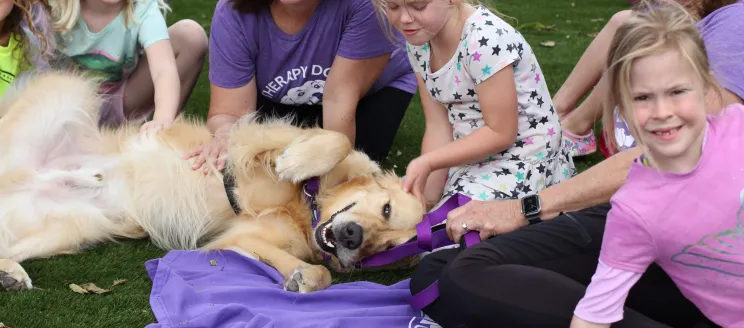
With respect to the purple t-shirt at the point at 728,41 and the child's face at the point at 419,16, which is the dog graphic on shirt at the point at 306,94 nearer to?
the child's face at the point at 419,16

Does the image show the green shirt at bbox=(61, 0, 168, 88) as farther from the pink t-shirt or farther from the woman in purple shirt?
the pink t-shirt

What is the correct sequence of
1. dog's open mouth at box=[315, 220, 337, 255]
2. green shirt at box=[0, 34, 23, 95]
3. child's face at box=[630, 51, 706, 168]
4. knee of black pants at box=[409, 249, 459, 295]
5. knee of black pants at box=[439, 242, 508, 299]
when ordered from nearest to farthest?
1. child's face at box=[630, 51, 706, 168]
2. knee of black pants at box=[439, 242, 508, 299]
3. knee of black pants at box=[409, 249, 459, 295]
4. dog's open mouth at box=[315, 220, 337, 255]
5. green shirt at box=[0, 34, 23, 95]

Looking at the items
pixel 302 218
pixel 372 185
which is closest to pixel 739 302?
pixel 372 185

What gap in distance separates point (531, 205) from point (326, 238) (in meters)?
0.85

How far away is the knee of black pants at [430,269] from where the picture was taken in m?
2.56

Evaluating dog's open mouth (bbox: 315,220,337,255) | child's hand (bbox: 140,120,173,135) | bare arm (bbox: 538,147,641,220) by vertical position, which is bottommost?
dog's open mouth (bbox: 315,220,337,255)

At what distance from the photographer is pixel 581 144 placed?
4160 mm

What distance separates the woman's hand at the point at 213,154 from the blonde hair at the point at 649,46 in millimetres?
1948

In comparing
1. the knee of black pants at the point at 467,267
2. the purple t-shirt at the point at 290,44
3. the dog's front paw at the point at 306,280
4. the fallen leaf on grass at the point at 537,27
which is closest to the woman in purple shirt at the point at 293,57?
the purple t-shirt at the point at 290,44

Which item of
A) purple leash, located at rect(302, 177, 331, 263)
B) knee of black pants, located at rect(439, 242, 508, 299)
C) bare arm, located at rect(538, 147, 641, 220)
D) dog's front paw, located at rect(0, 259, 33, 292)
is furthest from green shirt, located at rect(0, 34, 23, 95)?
bare arm, located at rect(538, 147, 641, 220)

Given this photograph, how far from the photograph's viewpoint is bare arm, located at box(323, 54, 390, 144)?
3586mm

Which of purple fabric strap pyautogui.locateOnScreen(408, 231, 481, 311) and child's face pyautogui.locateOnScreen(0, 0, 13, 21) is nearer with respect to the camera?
purple fabric strap pyautogui.locateOnScreen(408, 231, 481, 311)

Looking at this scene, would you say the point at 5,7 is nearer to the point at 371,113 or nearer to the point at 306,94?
the point at 306,94

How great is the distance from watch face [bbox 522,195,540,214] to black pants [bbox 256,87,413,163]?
153 cm
